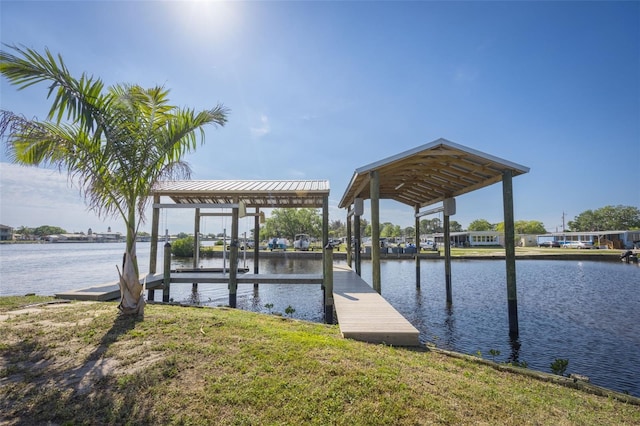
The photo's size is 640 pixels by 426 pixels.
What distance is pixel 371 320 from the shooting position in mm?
5516

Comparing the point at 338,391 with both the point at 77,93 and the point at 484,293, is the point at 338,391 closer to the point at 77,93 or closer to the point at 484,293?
the point at 77,93

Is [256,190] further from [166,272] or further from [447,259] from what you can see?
[447,259]

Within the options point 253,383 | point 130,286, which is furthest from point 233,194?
point 253,383

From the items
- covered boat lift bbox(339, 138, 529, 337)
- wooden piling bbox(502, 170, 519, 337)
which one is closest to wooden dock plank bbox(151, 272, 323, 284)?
covered boat lift bbox(339, 138, 529, 337)

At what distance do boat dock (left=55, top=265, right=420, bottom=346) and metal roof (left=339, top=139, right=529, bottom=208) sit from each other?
327 centimetres

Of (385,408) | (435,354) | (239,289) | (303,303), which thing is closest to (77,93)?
(385,408)

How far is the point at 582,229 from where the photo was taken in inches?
3078

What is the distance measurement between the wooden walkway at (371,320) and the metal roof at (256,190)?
3.89 m

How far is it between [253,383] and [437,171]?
28.8 ft

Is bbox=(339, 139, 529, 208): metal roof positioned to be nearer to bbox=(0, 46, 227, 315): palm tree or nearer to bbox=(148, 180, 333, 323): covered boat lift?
bbox=(148, 180, 333, 323): covered boat lift

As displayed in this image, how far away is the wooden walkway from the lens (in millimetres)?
4777

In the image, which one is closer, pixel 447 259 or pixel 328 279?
pixel 328 279

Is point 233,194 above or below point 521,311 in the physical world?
above

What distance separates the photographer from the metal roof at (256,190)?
10.5 m
